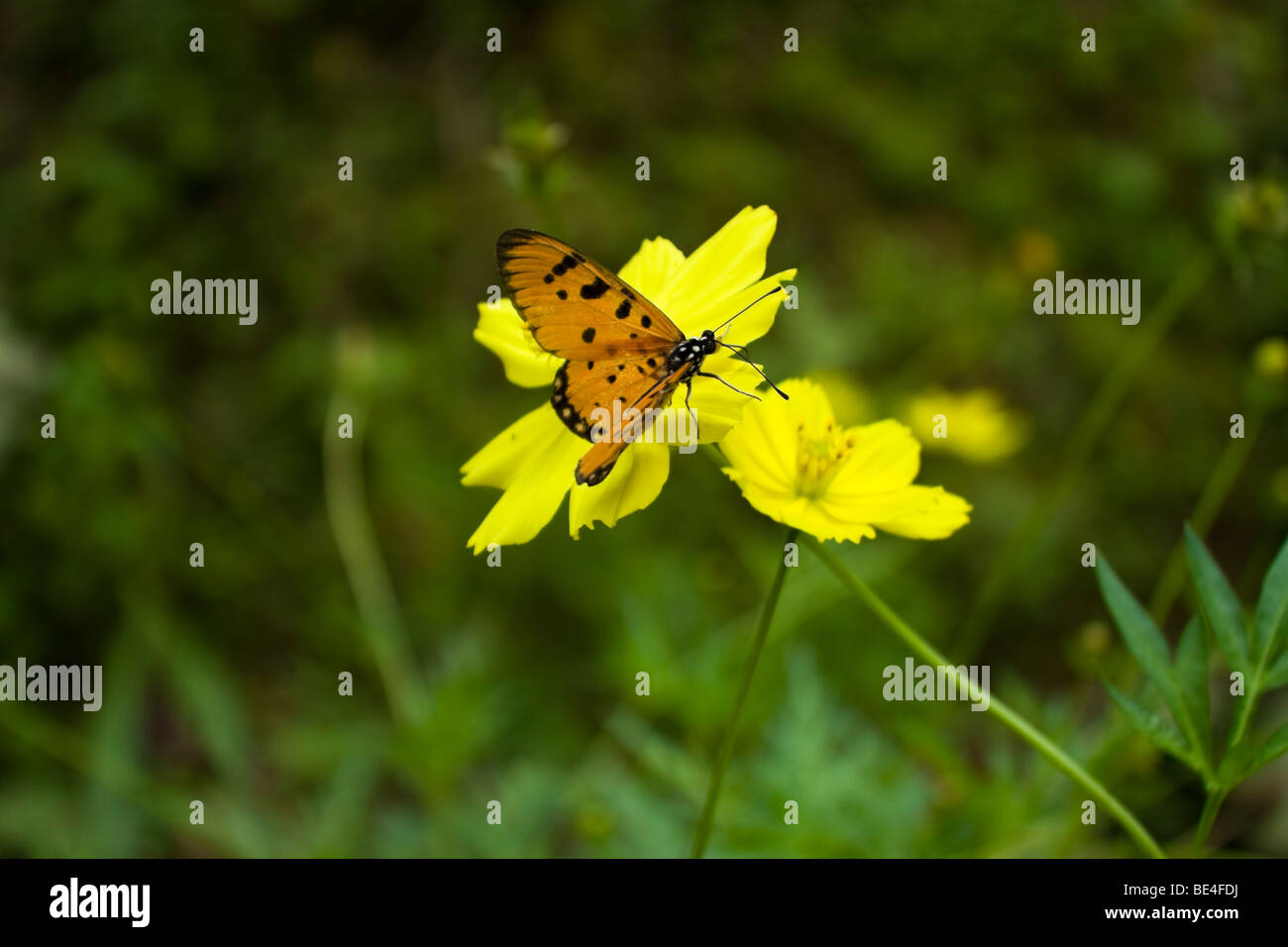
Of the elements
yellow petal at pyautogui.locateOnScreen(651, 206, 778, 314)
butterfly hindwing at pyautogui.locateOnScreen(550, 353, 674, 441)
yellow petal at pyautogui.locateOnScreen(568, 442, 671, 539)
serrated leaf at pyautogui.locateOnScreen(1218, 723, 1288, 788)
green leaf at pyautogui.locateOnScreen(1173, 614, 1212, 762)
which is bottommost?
serrated leaf at pyautogui.locateOnScreen(1218, 723, 1288, 788)

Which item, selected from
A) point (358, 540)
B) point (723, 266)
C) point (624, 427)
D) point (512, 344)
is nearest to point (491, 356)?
point (358, 540)

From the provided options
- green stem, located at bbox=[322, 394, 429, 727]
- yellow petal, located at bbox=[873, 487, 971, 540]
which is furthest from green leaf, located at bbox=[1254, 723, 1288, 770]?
green stem, located at bbox=[322, 394, 429, 727]

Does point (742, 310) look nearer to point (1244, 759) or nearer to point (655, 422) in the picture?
point (655, 422)

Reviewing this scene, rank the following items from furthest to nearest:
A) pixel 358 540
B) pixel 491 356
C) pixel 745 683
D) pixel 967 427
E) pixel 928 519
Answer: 1. pixel 491 356
2. pixel 358 540
3. pixel 967 427
4. pixel 928 519
5. pixel 745 683

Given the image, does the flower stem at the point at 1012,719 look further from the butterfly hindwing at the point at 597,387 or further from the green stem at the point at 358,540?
the green stem at the point at 358,540

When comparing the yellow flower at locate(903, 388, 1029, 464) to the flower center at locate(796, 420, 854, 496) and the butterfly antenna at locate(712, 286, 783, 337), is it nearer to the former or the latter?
the flower center at locate(796, 420, 854, 496)

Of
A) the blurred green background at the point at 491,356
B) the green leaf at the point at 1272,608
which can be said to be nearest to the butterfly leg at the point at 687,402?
the green leaf at the point at 1272,608

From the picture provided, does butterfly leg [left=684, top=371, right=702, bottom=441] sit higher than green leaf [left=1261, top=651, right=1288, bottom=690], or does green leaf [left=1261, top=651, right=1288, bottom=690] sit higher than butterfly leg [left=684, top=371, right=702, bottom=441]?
butterfly leg [left=684, top=371, right=702, bottom=441]
